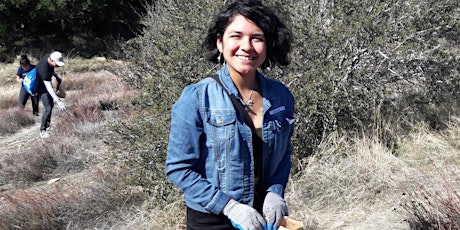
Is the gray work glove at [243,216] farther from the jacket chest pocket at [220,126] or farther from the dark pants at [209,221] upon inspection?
the jacket chest pocket at [220,126]

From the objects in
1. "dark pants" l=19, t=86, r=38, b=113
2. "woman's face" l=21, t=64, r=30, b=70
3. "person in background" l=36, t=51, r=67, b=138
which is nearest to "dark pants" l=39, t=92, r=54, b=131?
"person in background" l=36, t=51, r=67, b=138

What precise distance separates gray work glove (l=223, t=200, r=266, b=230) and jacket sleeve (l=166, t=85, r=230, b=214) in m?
0.03

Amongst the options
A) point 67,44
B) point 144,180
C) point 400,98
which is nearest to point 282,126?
point 144,180

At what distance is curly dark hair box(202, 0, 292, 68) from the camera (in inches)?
78.1

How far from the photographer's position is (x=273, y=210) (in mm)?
2002

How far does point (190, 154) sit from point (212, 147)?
3.4 inches

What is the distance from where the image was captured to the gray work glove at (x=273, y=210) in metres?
1.99

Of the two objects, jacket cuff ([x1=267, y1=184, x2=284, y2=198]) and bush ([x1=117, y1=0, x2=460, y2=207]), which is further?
bush ([x1=117, y1=0, x2=460, y2=207])

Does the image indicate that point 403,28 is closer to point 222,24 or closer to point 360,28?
point 360,28

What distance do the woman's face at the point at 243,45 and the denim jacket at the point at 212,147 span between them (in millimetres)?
84

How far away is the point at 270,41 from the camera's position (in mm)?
2098

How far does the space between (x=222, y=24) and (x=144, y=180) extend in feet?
9.22

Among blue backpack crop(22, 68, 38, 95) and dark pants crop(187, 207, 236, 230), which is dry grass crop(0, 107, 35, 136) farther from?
dark pants crop(187, 207, 236, 230)

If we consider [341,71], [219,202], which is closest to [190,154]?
[219,202]
